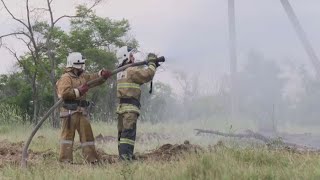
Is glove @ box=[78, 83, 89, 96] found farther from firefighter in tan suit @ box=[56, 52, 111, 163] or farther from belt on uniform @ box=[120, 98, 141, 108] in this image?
belt on uniform @ box=[120, 98, 141, 108]

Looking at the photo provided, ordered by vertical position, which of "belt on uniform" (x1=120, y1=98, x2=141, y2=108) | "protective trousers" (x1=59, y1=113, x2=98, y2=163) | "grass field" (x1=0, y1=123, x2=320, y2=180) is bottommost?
"grass field" (x1=0, y1=123, x2=320, y2=180)

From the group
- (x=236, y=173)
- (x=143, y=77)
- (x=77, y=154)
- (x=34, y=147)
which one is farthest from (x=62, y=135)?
(x=236, y=173)

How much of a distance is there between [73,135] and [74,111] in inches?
14.1

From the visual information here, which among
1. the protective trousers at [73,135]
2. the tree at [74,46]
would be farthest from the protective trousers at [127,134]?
the tree at [74,46]

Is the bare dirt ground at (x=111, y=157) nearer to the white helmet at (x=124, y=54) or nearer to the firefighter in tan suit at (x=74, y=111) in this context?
the firefighter in tan suit at (x=74, y=111)

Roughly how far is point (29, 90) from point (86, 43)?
12.4 ft

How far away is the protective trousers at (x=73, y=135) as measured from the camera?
826 cm

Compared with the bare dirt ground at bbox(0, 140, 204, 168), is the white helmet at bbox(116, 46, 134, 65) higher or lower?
higher

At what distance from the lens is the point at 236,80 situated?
1650 centimetres

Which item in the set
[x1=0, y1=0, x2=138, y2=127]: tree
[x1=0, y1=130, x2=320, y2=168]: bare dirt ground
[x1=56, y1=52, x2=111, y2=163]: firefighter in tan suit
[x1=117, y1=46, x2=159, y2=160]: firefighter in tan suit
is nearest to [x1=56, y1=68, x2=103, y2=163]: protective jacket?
[x1=56, y1=52, x2=111, y2=163]: firefighter in tan suit

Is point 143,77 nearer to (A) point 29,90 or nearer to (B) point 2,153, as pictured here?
(B) point 2,153

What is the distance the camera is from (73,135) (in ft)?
27.6

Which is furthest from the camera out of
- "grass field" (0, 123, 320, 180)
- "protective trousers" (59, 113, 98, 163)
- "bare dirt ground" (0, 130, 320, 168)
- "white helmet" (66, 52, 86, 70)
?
"white helmet" (66, 52, 86, 70)

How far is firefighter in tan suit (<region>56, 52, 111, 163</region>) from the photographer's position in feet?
26.9
